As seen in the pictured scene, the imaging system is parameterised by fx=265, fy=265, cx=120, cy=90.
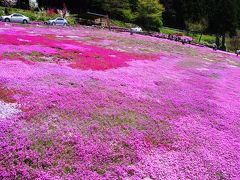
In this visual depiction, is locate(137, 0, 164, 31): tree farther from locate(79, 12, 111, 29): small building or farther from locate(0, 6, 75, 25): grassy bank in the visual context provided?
locate(0, 6, 75, 25): grassy bank

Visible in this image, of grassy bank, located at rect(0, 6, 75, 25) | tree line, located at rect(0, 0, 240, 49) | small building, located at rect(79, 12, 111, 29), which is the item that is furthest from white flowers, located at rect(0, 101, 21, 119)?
tree line, located at rect(0, 0, 240, 49)

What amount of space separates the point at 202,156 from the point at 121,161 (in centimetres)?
351

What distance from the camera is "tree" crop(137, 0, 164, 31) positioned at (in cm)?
9325

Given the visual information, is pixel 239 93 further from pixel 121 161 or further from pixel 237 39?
pixel 237 39

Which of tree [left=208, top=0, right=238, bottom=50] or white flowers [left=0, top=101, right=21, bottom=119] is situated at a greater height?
tree [left=208, top=0, right=238, bottom=50]

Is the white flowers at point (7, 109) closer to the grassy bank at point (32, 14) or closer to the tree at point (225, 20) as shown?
the grassy bank at point (32, 14)

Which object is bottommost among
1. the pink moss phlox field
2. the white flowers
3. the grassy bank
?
the pink moss phlox field

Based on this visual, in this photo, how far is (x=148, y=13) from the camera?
9444 cm

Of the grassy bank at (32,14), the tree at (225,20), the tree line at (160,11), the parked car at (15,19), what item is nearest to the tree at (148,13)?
the tree line at (160,11)

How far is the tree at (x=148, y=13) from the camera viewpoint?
306 feet

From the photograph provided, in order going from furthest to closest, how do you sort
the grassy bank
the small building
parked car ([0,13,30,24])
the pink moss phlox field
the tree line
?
1. the tree line
2. the small building
3. the grassy bank
4. parked car ([0,13,30,24])
5. the pink moss phlox field

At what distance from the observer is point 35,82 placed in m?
14.7

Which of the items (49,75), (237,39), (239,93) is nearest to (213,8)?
(237,39)

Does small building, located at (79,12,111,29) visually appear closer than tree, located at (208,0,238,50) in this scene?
Yes
